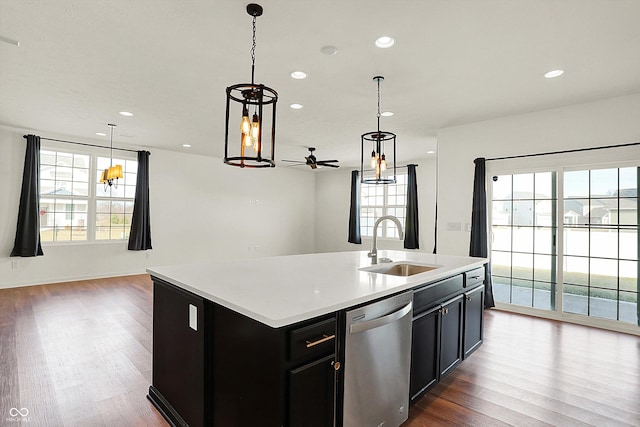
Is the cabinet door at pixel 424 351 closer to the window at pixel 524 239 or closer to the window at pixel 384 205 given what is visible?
the window at pixel 524 239

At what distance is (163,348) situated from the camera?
2.09 m

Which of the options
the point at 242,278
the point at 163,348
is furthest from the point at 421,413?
the point at 163,348

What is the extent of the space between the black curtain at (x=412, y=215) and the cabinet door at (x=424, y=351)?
17.4 feet

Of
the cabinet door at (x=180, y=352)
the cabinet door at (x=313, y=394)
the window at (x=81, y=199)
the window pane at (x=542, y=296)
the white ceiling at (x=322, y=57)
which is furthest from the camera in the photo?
the window at (x=81, y=199)

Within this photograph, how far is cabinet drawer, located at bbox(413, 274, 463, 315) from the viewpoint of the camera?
202 cm

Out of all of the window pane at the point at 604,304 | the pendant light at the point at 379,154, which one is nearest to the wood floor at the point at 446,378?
the window pane at the point at 604,304

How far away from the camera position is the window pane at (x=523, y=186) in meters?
4.38

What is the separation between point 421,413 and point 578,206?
3.54m

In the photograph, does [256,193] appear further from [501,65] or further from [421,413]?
[421,413]

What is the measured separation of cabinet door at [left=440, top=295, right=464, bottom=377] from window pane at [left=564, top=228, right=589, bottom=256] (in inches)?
101

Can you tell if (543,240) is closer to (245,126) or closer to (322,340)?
(322,340)

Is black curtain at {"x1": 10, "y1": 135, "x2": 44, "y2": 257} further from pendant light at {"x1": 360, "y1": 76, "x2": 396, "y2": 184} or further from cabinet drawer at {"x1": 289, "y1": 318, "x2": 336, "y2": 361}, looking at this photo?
cabinet drawer at {"x1": 289, "y1": 318, "x2": 336, "y2": 361}

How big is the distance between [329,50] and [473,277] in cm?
227

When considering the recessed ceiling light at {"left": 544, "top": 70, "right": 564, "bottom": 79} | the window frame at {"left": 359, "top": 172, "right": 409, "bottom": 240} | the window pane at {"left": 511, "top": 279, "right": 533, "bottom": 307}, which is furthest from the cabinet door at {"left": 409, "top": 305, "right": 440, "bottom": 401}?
the window frame at {"left": 359, "top": 172, "right": 409, "bottom": 240}
